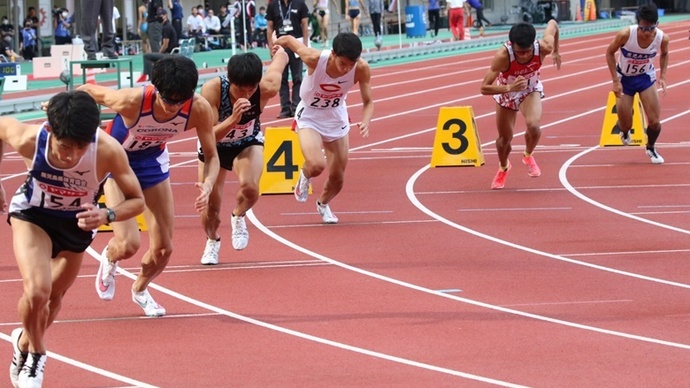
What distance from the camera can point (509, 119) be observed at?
45.8 feet

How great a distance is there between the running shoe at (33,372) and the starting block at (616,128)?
12.5 m

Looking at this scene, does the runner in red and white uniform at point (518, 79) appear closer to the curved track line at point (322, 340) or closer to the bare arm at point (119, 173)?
the curved track line at point (322, 340)

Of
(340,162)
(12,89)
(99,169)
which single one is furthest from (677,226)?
(12,89)

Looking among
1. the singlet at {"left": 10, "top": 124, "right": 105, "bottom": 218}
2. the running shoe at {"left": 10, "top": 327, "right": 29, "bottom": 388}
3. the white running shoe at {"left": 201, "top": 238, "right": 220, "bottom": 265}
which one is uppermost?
the singlet at {"left": 10, "top": 124, "right": 105, "bottom": 218}

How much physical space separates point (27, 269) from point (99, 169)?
58 cm

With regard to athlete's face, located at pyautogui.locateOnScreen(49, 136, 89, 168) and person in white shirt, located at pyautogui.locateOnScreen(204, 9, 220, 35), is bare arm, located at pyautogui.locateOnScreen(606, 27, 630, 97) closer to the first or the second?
athlete's face, located at pyautogui.locateOnScreen(49, 136, 89, 168)

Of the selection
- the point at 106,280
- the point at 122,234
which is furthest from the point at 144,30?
the point at 122,234

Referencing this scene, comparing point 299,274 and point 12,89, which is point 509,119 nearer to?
point 299,274

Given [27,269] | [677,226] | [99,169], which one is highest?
[99,169]

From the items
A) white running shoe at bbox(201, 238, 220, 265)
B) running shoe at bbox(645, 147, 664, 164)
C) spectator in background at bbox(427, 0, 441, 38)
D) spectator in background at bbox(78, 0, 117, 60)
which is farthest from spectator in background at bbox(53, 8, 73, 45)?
white running shoe at bbox(201, 238, 220, 265)

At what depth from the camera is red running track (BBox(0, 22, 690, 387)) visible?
7113 millimetres

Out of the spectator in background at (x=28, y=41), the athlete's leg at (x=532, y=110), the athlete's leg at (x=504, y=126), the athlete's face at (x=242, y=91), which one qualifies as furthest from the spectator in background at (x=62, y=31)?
the athlete's face at (x=242, y=91)

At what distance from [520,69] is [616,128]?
4.96 metres

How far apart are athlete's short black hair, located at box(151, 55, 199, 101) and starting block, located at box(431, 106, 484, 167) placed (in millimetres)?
8967
